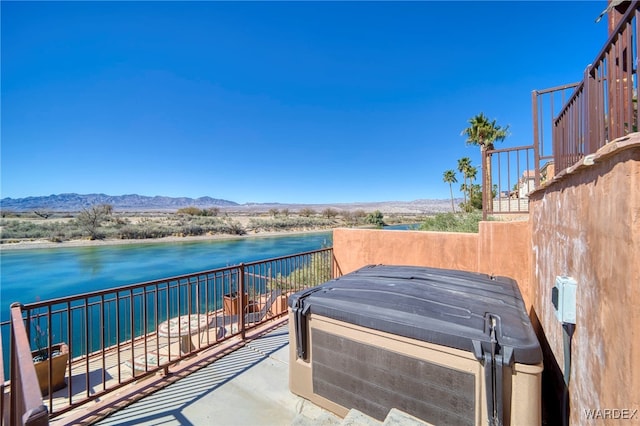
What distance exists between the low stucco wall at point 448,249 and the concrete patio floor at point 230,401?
8.15 ft

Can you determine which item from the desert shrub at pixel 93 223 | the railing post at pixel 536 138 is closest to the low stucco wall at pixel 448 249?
the railing post at pixel 536 138

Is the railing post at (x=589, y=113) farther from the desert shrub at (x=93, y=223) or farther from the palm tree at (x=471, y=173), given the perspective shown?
the desert shrub at (x=93, y=223)

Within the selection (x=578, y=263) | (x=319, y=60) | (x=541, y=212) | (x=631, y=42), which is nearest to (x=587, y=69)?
(x=631, y=42)

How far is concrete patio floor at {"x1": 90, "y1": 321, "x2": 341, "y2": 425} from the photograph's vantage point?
220 centimetres

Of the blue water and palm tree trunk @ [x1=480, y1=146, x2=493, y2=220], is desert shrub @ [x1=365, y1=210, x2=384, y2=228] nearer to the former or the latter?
the blue water

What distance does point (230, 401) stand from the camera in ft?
7.95

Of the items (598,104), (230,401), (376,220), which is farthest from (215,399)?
(376,220)

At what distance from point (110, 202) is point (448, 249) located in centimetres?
13108

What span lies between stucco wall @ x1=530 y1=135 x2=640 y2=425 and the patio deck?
4.89 ft

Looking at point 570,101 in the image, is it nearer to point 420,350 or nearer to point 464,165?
point 420,350

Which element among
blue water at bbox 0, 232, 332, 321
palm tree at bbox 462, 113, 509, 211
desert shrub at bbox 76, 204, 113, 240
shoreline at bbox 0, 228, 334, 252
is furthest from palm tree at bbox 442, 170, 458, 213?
desert shrub at bbox 76, 204, 113, 240

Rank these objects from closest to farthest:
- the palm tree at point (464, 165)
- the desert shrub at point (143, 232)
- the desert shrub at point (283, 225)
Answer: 1. the palm tree at point (464, 165)
2. the desert shrub at point (143, 232)
3. the desert shrub at point (283, 225)

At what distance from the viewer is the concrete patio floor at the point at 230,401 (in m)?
2.20

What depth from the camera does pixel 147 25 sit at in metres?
9.46
